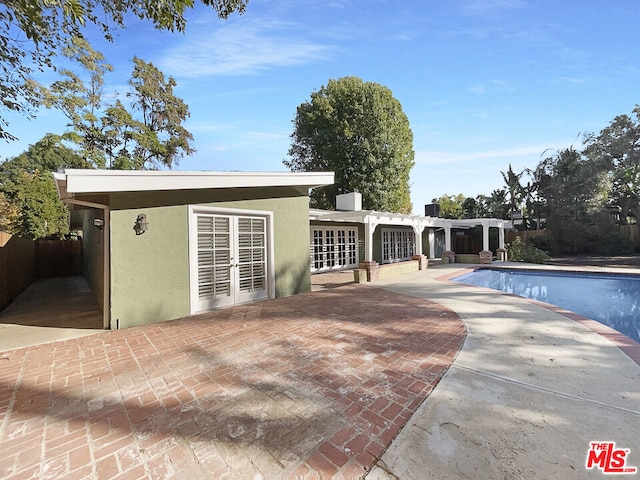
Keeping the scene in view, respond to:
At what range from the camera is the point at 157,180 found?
222 inches

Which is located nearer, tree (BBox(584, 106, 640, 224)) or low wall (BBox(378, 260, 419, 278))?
low wall (BBox(378, 260, 419, 278))

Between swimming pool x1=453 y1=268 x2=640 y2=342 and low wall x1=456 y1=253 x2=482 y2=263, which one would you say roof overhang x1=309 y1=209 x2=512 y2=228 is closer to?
low wall x1=456 y1=253 x2=482 y2=263

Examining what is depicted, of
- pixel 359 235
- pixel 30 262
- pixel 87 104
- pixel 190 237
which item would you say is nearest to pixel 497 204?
pixel 359 235

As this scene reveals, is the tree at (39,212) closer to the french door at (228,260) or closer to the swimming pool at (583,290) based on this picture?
the french door at (228,260)

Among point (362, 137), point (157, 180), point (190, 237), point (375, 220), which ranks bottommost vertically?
point (190, 237)

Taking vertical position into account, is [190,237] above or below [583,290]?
above

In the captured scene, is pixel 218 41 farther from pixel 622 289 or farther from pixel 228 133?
pixel 622 289

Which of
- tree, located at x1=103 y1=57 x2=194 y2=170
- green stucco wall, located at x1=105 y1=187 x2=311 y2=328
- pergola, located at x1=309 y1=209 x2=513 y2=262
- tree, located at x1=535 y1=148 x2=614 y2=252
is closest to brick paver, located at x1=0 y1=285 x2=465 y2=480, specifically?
green stucco wall, located at x1=105 y1=187 x2=311 y2=328

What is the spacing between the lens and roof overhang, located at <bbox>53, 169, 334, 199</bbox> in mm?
4832

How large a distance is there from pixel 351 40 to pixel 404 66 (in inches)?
81.4

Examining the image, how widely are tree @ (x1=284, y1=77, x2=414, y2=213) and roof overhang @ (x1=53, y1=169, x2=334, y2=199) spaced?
47.0 ft

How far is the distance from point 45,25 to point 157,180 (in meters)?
3.88

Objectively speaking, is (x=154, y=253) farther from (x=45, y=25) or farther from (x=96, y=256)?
(x=45, y=25)

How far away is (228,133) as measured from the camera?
12.7 metres
